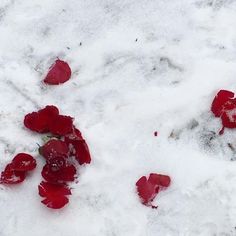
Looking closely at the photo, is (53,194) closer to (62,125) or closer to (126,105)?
(62,125)

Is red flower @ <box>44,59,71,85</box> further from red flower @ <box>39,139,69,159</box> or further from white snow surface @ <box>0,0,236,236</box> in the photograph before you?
red flower @ <box>39,139,69,159</box>

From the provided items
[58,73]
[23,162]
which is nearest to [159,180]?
[23,162]

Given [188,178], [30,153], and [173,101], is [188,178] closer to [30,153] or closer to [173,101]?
[173,101]

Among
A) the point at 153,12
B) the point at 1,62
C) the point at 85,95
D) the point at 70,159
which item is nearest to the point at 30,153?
the point at 70,159

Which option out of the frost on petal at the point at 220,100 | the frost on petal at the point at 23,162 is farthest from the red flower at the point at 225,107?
the frost on petal at the point at 23,162

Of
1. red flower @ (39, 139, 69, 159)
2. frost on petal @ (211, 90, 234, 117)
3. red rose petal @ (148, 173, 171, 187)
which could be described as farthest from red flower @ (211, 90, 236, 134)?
red flower @ (39, 139, 69, 159)

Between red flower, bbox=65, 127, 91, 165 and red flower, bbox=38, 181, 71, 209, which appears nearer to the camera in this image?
red flower, bbox=38, 181, 71, 209

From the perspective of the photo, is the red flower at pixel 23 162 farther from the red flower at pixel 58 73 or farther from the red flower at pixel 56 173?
→ the red flower at pixel 58 73
